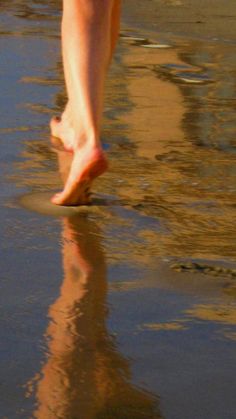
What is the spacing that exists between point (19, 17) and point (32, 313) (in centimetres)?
474

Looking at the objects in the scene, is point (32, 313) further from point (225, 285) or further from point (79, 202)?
point (79, 202)

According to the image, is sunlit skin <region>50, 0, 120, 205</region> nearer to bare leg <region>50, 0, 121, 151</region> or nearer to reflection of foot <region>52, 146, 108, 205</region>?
reflection of foot <region>52, 146, 108, 205</region>

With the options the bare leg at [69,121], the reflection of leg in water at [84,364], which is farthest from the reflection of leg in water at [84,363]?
the bare leg at [69,121]

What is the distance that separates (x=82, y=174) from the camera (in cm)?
283

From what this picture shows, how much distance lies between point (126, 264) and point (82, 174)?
0.41 meters

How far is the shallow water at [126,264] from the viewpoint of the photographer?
1.85m

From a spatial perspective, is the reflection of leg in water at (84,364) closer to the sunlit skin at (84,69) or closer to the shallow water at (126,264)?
the shallow water at (126,264)

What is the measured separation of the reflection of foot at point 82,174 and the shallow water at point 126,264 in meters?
→ 0.04

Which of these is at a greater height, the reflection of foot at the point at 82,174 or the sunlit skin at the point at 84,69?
the sunlit skin at the point at 84,69

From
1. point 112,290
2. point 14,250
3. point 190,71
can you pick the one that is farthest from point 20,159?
point 190,71

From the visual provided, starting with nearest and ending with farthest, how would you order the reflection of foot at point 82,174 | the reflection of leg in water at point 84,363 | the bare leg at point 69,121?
the reflection of leg in water at point 84,363 → the reflection of foot at point 82,174 → the bare leg at point 69,121

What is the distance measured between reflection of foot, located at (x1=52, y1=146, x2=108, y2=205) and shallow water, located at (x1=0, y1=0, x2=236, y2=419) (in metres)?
0.04

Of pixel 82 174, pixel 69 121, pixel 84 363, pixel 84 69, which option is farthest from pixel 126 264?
pixel 69 121

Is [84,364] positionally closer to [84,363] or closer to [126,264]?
[84,363]
